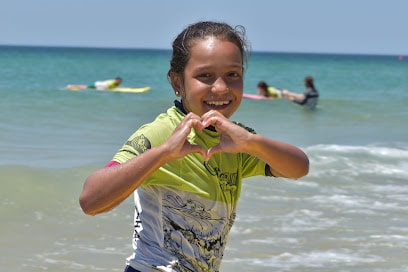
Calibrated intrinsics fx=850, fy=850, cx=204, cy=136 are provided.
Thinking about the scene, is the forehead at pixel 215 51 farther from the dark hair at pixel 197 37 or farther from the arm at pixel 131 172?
the arm at pixel 131 172

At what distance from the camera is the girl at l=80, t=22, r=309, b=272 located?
2531 millimetres

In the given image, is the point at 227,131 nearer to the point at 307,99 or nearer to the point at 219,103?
the point at 219,103

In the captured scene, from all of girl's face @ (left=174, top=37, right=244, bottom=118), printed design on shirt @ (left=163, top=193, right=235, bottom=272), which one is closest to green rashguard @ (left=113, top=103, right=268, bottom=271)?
printed design on shirt @ (left=163, top=193, right=235, bottom=272)

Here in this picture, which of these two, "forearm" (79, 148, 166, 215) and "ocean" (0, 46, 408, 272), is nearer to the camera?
"forearm" (79, 148, 166, 215)

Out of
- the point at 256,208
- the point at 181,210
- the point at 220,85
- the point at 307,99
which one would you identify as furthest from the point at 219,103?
the point at 307,99

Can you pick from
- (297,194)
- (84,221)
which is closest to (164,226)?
(84,221)

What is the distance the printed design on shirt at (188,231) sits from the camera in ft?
8.61

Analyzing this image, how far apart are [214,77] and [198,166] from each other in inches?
11.4

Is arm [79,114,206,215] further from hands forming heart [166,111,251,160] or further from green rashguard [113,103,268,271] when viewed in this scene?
green rashguard [113,103,268,271]

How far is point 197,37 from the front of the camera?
2.59 metres

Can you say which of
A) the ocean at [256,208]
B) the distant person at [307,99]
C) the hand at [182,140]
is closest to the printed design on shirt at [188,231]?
the hand at [182,140]

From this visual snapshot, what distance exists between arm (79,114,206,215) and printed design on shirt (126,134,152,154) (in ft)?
0.49

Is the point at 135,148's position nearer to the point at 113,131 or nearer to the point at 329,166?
the point at 329,166

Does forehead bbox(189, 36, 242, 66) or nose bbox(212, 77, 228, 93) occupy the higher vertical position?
forehead bbox(189, 36, 242, 66)
